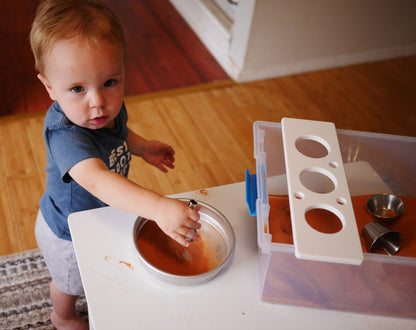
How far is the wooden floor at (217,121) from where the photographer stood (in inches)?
58.5

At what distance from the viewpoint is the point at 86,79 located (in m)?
0.69

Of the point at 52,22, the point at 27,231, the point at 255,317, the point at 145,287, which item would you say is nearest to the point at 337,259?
the point at 255,317

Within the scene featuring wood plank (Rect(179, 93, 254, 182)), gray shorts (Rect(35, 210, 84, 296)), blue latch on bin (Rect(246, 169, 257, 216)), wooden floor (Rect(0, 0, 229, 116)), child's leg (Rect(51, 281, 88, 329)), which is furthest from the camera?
wooden floor (Rect(0, 0, 229, 116))

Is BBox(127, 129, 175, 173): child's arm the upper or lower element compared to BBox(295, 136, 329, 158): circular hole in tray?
lower

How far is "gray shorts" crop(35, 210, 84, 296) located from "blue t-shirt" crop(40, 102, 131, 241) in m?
0.02

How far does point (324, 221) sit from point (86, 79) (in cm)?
42

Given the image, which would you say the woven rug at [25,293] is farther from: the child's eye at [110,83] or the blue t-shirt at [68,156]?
the child's eye at [110,83]

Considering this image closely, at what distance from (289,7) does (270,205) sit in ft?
4.49

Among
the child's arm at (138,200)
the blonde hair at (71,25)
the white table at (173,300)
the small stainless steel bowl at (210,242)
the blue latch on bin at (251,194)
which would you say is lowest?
the white table at (173,300)

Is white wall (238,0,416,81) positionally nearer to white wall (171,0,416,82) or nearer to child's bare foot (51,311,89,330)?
white wall (171,0,416,82)

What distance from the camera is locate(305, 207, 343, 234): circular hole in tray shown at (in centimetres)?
64

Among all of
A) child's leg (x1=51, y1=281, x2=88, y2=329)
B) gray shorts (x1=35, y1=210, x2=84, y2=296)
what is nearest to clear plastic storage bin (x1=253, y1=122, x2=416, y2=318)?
gray shorts (x1=35, y1=210, x2=84, y2=296)

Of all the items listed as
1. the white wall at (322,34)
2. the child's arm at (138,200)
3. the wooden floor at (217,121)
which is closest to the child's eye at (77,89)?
the child's arm at (138,200)

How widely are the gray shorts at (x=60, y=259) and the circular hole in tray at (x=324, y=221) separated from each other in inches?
19.2
